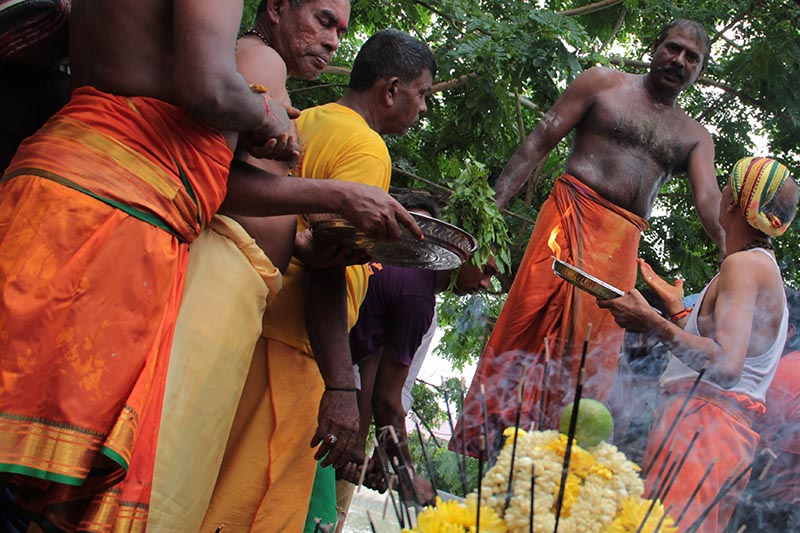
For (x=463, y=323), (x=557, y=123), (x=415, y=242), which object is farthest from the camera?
(x=463, y=323)

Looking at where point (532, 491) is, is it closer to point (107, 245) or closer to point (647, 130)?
point (107, 245)

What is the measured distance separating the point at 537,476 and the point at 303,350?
1.68 meters

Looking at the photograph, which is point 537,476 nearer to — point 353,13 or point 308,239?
point 308,239

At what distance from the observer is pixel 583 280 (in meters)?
2.81

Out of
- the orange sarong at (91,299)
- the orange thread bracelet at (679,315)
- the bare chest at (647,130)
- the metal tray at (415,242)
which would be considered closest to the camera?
the orange sarong at (91,299)

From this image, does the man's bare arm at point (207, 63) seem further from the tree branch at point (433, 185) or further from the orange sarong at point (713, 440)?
the tree branch at point (433, 185)

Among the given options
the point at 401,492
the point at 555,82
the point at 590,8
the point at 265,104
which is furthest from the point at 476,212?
the point at 590,8

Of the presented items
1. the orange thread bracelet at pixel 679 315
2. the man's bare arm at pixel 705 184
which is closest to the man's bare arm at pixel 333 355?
the orange thread bracelet at pixel 679 315

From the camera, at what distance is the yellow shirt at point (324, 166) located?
2.78m

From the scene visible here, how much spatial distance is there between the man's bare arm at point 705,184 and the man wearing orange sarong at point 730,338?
918mm

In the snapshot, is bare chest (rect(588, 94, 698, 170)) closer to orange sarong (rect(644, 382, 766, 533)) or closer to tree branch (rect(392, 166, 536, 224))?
orange sarong (rect(644, 382, 766, 533))

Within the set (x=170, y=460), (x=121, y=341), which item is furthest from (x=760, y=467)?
(x=121, y=341)

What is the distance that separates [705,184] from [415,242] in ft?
7.69

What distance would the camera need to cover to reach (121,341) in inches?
73.9
